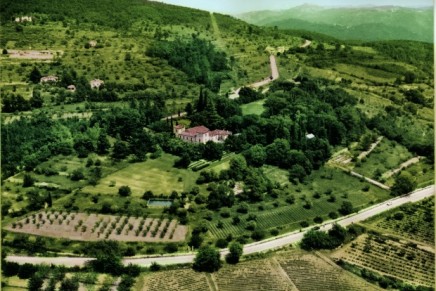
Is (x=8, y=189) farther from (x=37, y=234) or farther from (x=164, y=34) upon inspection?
(x=164, y=34)

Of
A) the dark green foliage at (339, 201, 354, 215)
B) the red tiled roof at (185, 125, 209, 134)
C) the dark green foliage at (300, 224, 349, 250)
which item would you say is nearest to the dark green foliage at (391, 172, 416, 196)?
the dark green foliage at (339, 201, 354, 215)

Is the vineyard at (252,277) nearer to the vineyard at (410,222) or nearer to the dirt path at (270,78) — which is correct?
the vineyard at (410,222)

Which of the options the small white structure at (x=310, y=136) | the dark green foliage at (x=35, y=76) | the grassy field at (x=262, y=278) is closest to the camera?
the grassy field at (x=262, y=278)

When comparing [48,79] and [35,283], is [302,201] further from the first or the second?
[48,79]

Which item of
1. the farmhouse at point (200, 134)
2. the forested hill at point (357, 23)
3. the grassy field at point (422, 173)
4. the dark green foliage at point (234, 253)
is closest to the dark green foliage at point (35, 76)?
the farmhouse at point (200, 134)

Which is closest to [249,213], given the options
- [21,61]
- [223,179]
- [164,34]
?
[223,179]
